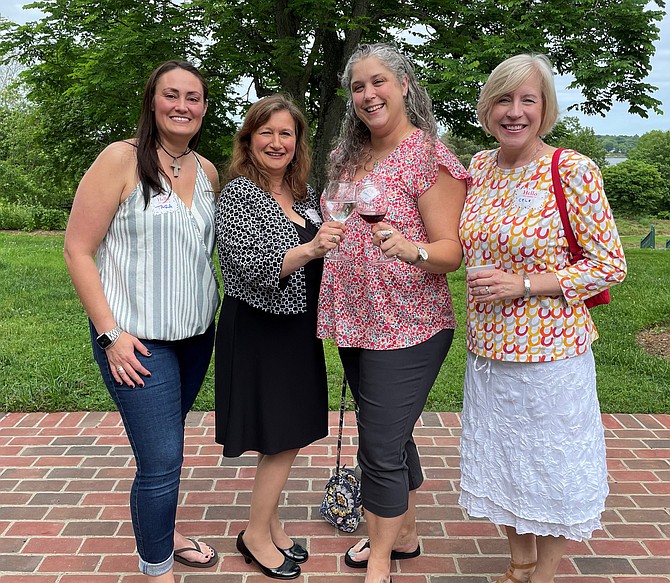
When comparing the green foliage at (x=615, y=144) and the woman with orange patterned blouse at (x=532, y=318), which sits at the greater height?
the woman with orange patterned blouse at (x=532, y=318)

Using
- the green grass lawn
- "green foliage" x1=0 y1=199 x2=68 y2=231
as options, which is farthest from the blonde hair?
"green foliage" x1=0 y1=199 x2=68 y2=231

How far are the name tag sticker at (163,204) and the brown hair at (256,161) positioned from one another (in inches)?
15.0

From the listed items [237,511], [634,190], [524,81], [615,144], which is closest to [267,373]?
[237,511]

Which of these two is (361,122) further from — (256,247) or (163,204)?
(163,204)

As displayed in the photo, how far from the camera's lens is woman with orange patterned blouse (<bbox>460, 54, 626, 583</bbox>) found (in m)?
2.21

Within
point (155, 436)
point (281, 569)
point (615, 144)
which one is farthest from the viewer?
point (615, 144)

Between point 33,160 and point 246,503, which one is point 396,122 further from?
point 33,160

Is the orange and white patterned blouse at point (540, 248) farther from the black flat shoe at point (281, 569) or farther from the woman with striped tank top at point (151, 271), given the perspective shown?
the black flat shoe at point (281, 569)

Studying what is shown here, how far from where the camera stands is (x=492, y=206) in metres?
2.35

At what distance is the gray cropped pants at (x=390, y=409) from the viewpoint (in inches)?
99.1

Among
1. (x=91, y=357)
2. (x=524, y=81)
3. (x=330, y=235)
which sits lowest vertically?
(x=91, y=357)

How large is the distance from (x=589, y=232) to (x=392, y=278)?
72 cm

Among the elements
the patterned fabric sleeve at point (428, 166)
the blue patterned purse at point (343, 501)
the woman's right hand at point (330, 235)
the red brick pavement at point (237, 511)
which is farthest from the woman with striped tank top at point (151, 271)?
the blue patterned purse at point (343, 501)

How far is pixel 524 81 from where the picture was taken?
2.23 meters
